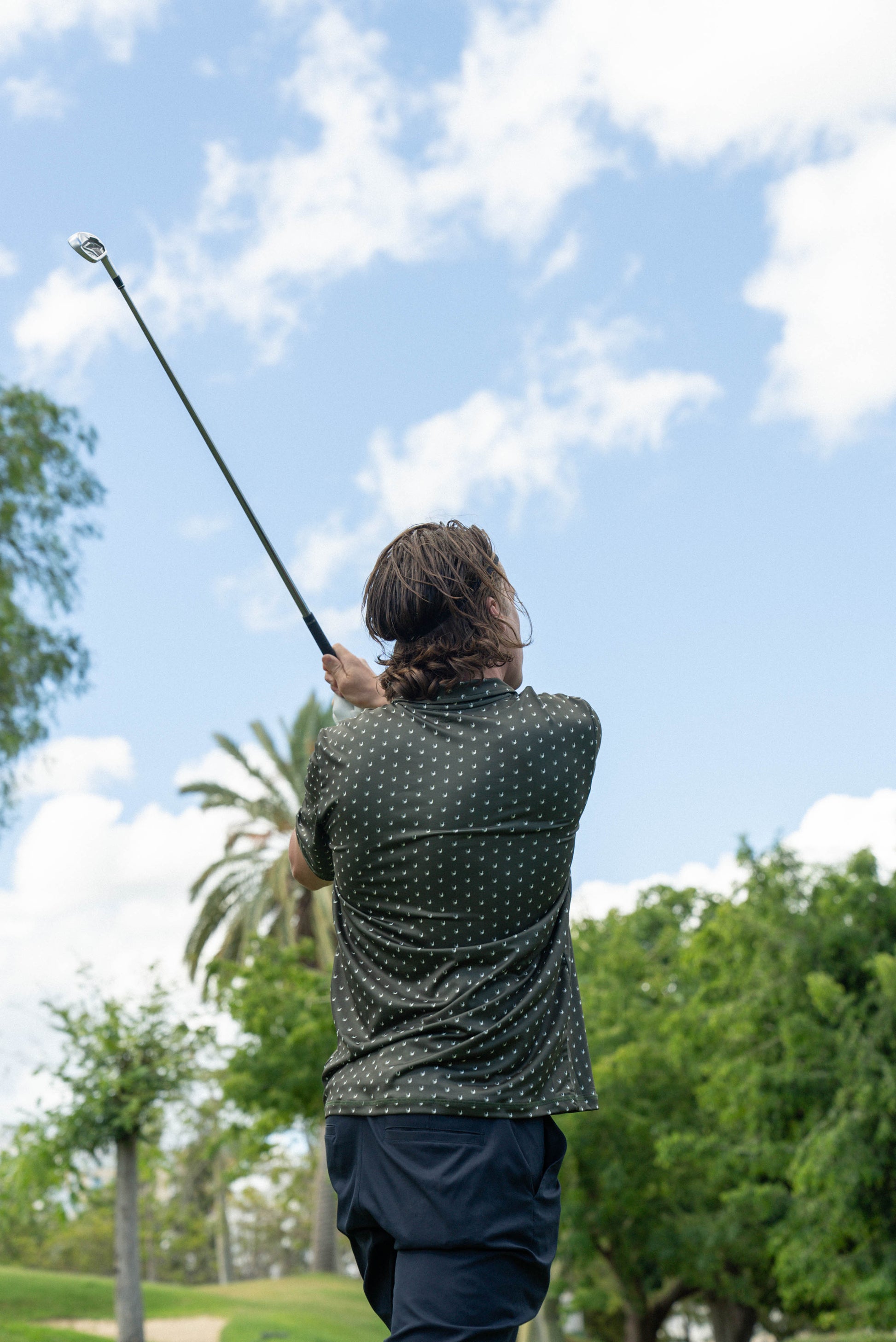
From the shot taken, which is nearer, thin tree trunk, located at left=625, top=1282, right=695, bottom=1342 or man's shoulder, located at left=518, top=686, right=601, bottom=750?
man's shoulder, located at left=518, top=686, right=601, bottom=750

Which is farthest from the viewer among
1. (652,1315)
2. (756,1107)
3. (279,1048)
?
(652,1315)

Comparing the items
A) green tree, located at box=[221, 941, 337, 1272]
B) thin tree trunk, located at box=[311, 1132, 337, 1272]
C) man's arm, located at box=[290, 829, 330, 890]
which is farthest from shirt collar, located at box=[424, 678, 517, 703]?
thin tree trunk, located at box=[311, 1132, 337, 1272]

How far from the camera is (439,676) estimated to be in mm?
2238

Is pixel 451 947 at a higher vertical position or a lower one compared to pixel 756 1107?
higher

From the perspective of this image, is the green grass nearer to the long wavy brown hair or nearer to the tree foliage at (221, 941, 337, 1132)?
the tree foliage at (221, 941, 337, 1132)

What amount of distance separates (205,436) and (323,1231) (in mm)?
33552

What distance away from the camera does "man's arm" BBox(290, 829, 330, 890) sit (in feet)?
7.64

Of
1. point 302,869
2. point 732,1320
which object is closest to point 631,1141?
point 732,1320

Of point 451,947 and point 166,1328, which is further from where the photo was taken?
point 166,1328

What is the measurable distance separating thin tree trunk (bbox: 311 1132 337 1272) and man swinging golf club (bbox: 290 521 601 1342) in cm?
3128

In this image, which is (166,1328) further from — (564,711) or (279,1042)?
(564,711)

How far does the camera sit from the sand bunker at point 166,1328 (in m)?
19.9

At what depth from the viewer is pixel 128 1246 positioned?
54.5 feet

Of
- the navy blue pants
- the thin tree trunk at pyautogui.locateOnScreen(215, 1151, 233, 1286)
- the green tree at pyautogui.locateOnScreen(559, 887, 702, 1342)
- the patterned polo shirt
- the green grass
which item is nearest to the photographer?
the navy blue pants
